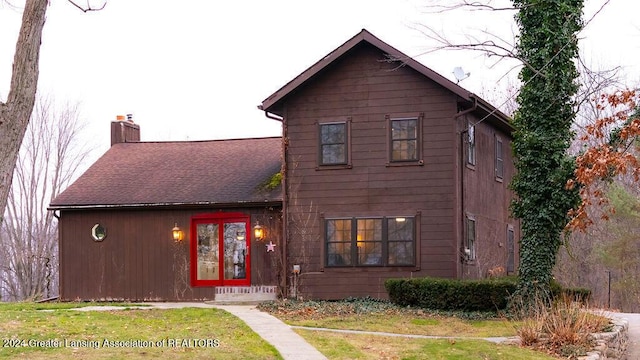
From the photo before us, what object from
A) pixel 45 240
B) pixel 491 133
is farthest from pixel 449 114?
pixel 45 240

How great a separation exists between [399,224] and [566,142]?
4.30 meters

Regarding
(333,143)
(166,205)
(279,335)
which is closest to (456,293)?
(333,143)

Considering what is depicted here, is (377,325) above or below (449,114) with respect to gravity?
below

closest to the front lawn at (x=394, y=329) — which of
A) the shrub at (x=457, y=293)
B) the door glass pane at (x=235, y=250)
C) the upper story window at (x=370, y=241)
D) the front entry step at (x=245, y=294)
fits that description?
the shrub at (x=457, y=293)

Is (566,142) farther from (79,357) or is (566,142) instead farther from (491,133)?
(79,357)

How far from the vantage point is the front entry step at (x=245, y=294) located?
2159cm

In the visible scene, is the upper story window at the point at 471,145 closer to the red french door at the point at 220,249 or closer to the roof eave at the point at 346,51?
the roof eave at the point at 346,51

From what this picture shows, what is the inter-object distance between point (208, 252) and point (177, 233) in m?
0.96

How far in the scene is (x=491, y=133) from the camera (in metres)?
23.7

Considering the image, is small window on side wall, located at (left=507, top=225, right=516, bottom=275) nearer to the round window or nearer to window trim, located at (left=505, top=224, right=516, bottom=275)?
window trim, located at (left=505, top=224, right=516, bottom=275)

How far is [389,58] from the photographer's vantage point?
20.5 metres

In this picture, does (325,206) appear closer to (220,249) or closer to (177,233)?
(220,249)

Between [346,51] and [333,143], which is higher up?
[346,51]

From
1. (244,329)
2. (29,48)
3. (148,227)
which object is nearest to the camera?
(29,48)
